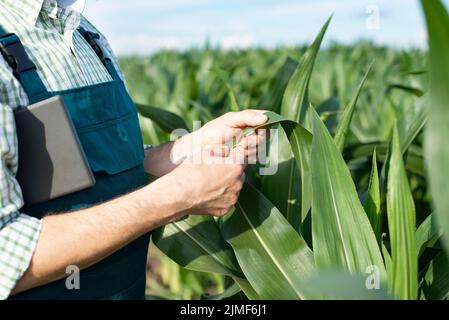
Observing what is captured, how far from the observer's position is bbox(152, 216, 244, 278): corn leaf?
1154mm

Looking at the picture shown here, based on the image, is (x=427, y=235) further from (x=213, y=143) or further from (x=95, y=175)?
(x=95, y=175)

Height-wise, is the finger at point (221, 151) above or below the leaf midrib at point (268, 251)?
above

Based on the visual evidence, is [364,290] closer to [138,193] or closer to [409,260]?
[409,260]

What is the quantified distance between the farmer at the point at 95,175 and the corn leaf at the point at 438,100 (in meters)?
0.45

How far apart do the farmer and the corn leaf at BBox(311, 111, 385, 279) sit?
0.15m

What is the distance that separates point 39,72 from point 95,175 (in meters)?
0.18

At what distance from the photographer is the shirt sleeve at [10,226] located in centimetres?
85

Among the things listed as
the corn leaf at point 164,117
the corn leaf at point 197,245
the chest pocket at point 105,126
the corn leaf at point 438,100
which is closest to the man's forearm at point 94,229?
the chest pocket at point 105,126

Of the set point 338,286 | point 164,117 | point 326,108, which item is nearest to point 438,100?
point 338,286

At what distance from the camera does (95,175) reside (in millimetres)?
1017

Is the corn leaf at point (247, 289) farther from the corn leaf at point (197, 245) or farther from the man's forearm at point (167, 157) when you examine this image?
the man's forearm at point (167, 157)

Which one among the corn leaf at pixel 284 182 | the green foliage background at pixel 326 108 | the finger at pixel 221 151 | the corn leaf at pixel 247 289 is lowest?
the green foliage background at pixel 326 108

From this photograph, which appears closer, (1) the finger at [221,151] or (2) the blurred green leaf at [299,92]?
(1) the finger at [221,151]
